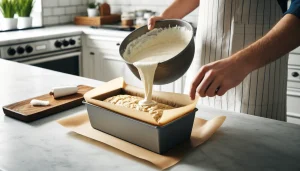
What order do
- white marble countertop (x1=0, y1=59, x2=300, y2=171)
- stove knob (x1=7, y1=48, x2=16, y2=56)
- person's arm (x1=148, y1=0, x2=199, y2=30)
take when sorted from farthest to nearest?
stove knob (x1=7, y1=48, x2=16, y2=56) → person's arm (x1=148, y1=0, x2=199, y2=30) → white marble countertop (x1=0, y1=59, x2=300, y2=171)

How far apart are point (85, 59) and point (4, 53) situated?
0.77 m

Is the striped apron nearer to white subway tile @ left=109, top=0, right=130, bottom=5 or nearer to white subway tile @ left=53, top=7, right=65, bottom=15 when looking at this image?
white subway tile @ left=109, top=0, right=130, bottom=5

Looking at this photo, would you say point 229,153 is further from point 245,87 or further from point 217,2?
point 217,2

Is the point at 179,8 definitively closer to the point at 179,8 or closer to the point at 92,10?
the point at 179,8

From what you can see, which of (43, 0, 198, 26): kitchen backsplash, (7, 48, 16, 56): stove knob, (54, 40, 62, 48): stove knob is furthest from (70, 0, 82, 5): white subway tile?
(7, 48, 16, 56): stove knob

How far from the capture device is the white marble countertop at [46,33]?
2545 millimetres

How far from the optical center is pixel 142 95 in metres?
1.07

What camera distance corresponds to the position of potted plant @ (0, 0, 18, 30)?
115 inches

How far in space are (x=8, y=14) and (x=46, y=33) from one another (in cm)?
44

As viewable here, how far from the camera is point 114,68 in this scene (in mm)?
2928

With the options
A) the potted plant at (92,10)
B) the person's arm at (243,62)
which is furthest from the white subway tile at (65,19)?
the person's arm at (243,62)

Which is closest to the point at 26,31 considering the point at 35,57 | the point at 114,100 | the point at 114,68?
the point at 35,57

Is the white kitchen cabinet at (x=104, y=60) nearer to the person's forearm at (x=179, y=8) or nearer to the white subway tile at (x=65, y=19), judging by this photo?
the white subway tile at (x=65, y=19)

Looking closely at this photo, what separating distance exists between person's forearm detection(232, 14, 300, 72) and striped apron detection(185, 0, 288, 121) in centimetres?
46
